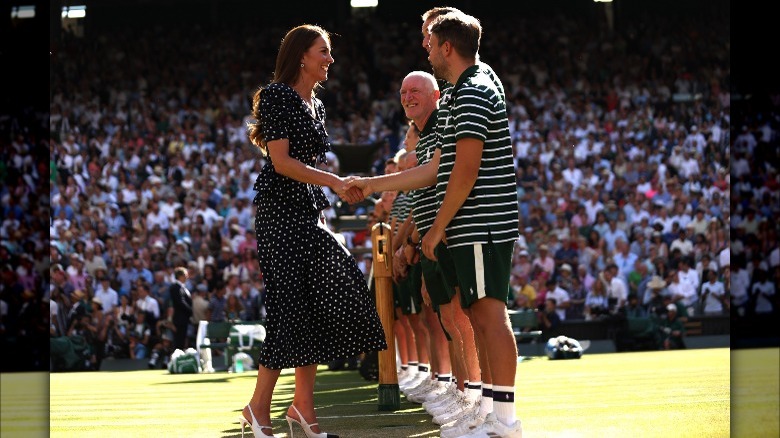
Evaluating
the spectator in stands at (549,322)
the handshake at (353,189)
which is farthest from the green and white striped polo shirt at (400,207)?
the spectator in stands at (549,322)

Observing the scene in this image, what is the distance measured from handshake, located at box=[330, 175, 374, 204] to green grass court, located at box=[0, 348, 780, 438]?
1.34 m

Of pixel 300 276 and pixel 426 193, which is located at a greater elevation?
pixel 426 193

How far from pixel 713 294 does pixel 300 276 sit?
636 inches

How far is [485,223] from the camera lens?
5883 mm

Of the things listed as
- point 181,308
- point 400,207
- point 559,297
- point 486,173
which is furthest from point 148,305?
point 486,173

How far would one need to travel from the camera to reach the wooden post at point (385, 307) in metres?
8.38

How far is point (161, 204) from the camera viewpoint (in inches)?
930

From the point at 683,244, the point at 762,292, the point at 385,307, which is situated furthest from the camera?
the point at 683,244

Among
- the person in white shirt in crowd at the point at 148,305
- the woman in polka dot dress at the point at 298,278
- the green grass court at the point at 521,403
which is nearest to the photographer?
the woman in polka dot dress at the point at 298,278

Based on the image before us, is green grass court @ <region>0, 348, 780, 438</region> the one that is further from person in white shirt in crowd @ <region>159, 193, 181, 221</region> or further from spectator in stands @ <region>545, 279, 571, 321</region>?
person in white shirt in crowd @ <region>159, 193, 181, 221</region>

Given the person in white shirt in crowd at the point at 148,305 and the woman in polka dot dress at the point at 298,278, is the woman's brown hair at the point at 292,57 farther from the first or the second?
the person in white shirt in crowd at the point at 148,305

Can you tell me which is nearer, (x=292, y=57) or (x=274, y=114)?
(x=274, y=114)

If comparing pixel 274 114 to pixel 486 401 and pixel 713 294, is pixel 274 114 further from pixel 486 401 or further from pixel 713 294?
pixel 713 294

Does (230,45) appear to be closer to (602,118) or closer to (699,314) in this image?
(602,118)
